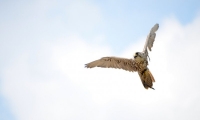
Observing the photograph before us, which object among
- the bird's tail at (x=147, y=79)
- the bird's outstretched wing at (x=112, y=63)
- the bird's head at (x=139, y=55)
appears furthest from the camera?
the bird's outstretched wing at (x=112, y=63)

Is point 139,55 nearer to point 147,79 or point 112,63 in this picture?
point 147,79

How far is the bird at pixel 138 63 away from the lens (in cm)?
1327

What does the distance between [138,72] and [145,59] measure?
2.29 feet

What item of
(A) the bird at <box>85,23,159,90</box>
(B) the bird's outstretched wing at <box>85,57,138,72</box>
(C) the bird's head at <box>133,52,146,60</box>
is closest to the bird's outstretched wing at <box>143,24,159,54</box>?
(A) the bird at <box>85,23,159,90</box>

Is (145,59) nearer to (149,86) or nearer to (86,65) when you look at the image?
(149,86)

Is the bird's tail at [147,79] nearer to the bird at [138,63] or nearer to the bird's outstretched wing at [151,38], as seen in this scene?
the bird at [138,63]

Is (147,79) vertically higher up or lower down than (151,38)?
lower down

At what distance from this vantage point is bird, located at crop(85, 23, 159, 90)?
13266mm

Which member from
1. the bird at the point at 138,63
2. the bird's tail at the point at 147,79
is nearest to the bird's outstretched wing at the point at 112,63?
the bird at the point at 138,63

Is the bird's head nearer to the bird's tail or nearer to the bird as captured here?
the bird

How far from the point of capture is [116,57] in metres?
14.1

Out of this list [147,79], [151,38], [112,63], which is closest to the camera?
[147,79]

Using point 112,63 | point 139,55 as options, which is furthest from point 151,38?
point 112,63

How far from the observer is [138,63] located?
44.0 feet
